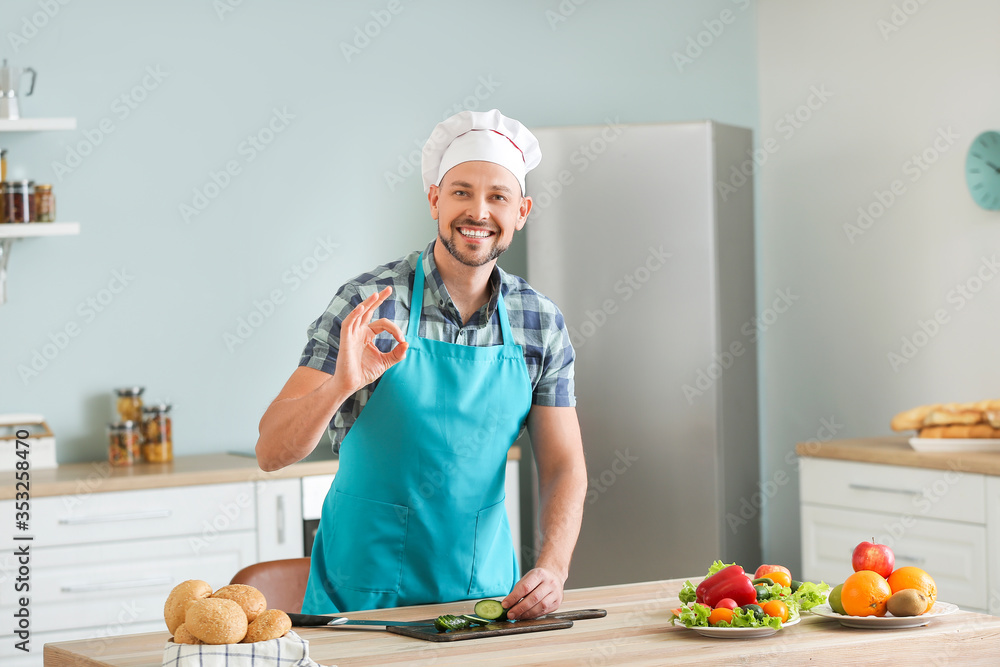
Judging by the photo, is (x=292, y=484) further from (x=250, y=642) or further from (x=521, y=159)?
(x=250, y=642)

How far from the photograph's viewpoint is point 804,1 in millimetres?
4016

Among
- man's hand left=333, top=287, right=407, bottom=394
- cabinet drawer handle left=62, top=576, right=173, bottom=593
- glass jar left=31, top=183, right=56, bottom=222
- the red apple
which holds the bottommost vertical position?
cabinet drawer handle left=62, top=576, right=173, bottom=593

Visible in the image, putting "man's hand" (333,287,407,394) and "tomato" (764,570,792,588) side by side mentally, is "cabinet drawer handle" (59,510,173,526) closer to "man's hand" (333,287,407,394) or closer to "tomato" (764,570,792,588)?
"man's hand" (333,287,407,394)

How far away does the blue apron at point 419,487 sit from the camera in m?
1.76

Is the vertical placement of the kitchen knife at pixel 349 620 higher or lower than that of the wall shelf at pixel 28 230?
lower

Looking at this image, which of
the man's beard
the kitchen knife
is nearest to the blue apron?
the man's beard

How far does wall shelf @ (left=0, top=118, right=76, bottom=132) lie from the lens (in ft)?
10.0

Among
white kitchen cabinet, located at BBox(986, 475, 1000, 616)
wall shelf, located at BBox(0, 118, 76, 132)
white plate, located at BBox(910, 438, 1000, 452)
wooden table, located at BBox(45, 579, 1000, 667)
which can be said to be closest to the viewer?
wooden table, located at BBox(45, 579, 1000, 667)

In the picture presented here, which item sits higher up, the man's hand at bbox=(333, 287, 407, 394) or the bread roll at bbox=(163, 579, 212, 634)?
the man's hand at bbox=(333, 287, 407, 394)

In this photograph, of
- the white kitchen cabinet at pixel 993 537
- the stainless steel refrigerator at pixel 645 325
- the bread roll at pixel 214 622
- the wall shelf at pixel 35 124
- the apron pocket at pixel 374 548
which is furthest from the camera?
the stainless steel refrigerator at pixel 645 325

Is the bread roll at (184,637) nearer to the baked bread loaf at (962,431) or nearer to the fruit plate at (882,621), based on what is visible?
the fruit plate at (882,621)

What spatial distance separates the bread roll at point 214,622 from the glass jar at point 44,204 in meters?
2.31

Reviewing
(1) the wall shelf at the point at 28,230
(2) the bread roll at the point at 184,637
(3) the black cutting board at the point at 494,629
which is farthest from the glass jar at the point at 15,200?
(2) the bread roll at the point at 184,637

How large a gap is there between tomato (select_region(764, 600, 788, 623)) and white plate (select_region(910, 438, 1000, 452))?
1783mm
